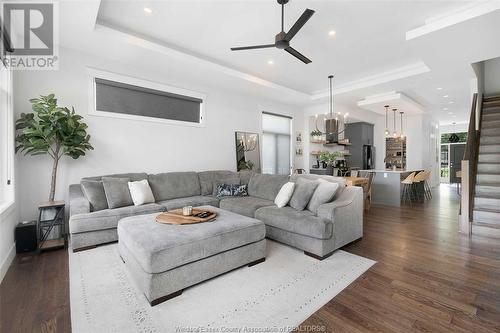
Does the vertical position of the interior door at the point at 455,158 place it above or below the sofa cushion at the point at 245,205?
above

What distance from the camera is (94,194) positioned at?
349 cm

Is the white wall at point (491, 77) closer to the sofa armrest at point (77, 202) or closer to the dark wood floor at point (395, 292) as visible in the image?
the dark wood floor at point (395, 292)

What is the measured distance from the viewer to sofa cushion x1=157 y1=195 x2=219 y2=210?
3.92 m

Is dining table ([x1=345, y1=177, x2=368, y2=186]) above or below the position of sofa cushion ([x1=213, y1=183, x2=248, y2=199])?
above

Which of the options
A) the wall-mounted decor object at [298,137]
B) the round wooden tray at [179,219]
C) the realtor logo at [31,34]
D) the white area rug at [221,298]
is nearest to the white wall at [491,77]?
the wall-mounted decor object at [298,137]

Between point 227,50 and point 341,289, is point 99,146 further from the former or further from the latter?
point 341,289

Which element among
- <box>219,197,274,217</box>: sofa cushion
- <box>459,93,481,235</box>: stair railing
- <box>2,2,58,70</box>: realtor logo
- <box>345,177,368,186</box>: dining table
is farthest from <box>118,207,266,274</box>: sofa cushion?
<box>459,93,481,235</box>: stair railing

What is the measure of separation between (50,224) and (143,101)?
2556 millimetres

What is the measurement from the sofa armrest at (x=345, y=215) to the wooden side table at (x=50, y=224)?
355 centimetres

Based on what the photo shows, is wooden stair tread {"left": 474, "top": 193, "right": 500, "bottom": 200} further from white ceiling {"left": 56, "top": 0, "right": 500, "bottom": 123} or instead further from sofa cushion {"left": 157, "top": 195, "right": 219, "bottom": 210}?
sofa cushion {"left": 157, "top": 195, "right": 219, "bottom": 210}

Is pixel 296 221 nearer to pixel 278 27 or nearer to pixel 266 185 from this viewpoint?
pixel 266 185

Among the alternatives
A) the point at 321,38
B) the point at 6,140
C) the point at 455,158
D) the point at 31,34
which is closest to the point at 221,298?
the point at 6,140

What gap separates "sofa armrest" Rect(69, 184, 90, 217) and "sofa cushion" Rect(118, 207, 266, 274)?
920 millimetres

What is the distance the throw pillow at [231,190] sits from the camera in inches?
185
